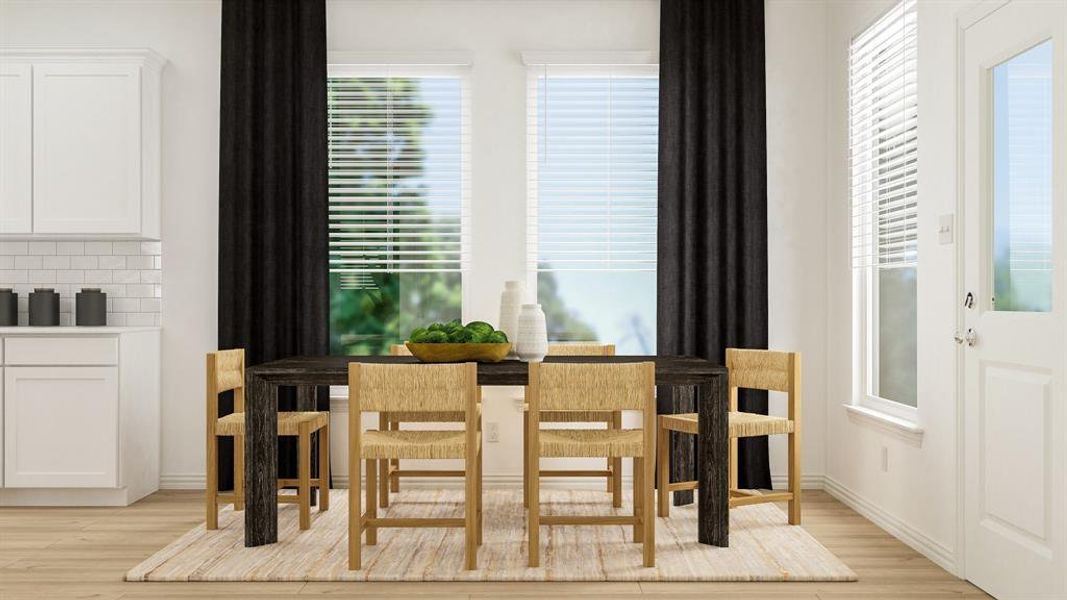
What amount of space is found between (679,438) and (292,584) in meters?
2.33

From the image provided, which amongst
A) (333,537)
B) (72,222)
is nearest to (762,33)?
(333,537)

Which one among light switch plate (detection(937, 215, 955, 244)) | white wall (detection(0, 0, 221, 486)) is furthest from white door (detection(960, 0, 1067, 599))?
white wall (detection(0, 0, 221, 486))

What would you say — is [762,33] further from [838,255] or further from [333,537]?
[333,537]

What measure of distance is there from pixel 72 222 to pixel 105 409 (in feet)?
3.52

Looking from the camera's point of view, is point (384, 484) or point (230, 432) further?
point (384, 484)

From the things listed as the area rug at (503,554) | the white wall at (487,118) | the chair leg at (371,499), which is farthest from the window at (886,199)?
the chair leg at (371,499)

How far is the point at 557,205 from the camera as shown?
16.6 feet

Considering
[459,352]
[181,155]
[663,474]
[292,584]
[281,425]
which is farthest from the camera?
[181,155]

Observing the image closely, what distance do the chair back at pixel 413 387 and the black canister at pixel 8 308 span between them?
8.95 ft

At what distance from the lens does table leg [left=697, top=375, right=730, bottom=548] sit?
366cm

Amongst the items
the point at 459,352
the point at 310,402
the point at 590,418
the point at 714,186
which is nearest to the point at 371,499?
the point at 459,352

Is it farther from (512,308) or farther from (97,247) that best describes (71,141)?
(512,308)

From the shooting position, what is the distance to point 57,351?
4504 mm

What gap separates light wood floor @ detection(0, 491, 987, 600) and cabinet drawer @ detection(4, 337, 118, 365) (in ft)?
2.62
